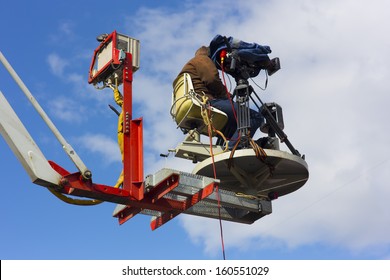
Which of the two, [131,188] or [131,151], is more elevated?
[131,151]

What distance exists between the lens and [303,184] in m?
11.6

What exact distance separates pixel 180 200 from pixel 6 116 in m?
2.51

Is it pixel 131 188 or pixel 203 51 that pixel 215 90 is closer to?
pixel 203 51

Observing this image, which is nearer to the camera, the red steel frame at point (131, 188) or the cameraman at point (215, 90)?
the red steel frame at point (131, 188)

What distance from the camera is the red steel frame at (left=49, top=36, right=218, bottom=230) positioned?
8.86 metres

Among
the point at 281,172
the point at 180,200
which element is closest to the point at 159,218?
the point at 180,200

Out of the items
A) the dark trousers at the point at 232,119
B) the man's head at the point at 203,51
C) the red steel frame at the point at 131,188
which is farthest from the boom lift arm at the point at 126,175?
the man's head at the point at 203,51

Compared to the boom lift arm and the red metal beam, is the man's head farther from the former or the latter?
the red metal beam

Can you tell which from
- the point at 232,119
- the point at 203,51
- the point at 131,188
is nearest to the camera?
the point at 131,188

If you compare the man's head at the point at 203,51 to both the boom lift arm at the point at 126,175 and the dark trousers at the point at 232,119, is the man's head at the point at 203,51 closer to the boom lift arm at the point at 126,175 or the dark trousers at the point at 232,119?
the dark trousers at the point at 232,119

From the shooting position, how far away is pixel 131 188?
9195 millimetres

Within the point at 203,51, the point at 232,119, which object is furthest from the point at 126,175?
the point at 203,51

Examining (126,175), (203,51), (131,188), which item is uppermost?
(203,51)

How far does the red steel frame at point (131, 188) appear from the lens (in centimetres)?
886
